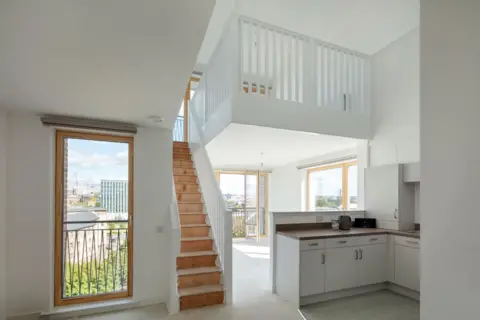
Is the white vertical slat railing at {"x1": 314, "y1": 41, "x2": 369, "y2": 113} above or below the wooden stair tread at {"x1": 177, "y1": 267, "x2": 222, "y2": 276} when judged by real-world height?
above

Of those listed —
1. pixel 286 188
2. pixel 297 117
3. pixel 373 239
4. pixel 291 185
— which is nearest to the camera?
pixel 373 239

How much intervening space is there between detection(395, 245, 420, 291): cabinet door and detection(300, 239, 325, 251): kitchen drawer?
119cm

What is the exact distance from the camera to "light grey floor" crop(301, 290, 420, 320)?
3172 millimetres

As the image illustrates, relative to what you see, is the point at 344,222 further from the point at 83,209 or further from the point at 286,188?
the point at 286,188

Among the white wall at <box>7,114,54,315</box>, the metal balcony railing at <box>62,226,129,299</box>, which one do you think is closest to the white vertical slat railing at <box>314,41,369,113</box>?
the metal balcony railing at <box>62,226,129,299</box>

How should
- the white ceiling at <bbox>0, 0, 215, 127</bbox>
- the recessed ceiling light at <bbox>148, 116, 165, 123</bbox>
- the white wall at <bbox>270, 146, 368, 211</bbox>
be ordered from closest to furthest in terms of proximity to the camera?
the white ceiling at <bbox>0, 0, 215, 127</bbox>, the recessed ceiling light at <bbox>148, 116, 165, 123</bbox>, the white wall at <bbox>270, 146, 368, 211</bbox>

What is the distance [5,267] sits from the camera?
3025mm

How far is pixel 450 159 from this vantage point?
94cm

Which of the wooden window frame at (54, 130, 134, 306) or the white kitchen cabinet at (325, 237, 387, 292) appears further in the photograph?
the white kitchen cabinet at (325, 237, 387, 292)

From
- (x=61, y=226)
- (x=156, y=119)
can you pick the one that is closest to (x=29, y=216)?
(x=61, y=226)

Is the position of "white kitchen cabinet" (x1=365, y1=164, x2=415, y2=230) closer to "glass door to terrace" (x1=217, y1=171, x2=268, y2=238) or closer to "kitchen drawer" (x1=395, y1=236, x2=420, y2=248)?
"kitchen drawer" (x1=395, y1=236, x2=420, y2=248)

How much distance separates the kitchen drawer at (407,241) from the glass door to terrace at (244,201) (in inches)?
184

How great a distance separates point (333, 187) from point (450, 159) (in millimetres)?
5613

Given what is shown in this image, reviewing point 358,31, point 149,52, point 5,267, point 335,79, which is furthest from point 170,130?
point 358,31
